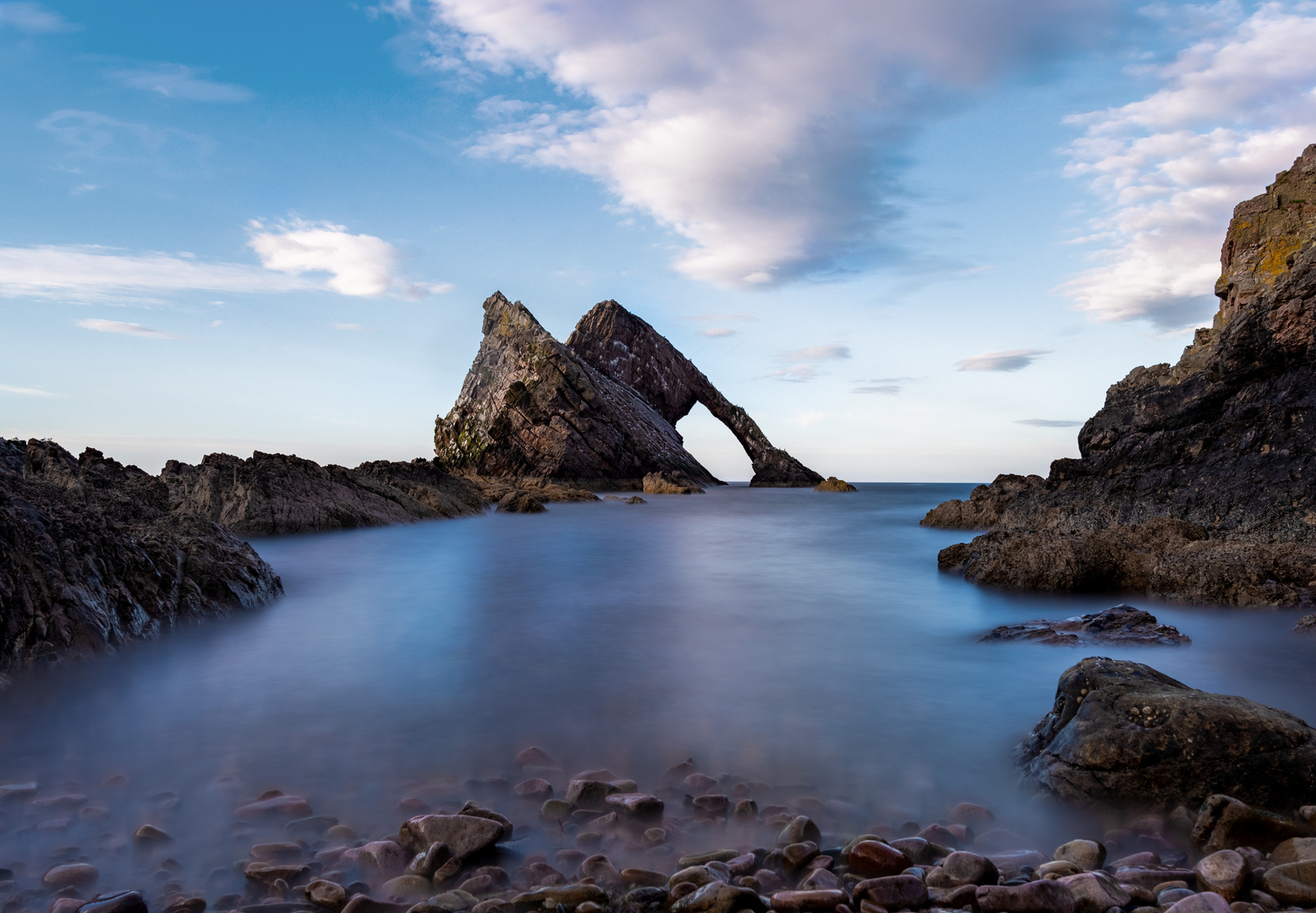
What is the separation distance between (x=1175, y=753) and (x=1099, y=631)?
2.44 m

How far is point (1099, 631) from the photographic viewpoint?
4387 mm

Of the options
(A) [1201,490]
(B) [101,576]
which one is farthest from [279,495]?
(A) [1201,490]

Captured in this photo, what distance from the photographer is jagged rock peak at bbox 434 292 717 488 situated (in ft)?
112

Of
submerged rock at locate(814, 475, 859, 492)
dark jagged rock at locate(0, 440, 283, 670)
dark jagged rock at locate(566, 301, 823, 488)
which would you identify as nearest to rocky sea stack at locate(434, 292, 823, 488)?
dark jagged rock at locate(566, 301, 823, 488)

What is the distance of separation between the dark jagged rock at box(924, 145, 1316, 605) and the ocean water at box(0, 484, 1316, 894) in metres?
0.37

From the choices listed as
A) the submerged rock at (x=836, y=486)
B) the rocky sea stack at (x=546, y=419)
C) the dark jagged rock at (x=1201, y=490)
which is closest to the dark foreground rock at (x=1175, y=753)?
the dark jagged rock at (x=1201, y=490)

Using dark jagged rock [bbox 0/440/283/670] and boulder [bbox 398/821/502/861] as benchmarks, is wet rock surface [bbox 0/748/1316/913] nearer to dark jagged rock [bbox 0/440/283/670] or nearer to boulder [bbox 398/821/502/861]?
boulder [bbox 398/821/502/861]

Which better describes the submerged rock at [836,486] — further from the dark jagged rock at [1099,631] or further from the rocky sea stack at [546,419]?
the dark jagged rock at [1099,631]

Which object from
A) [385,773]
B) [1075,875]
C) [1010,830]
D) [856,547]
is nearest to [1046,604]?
[1010,830]

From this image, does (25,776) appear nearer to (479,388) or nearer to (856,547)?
(856,547)

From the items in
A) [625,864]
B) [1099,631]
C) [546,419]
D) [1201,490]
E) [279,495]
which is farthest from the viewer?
[546,419]

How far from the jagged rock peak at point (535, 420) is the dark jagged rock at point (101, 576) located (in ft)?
91.3

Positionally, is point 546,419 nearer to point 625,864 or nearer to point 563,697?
point 563,697

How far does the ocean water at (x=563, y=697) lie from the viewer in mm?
2420
